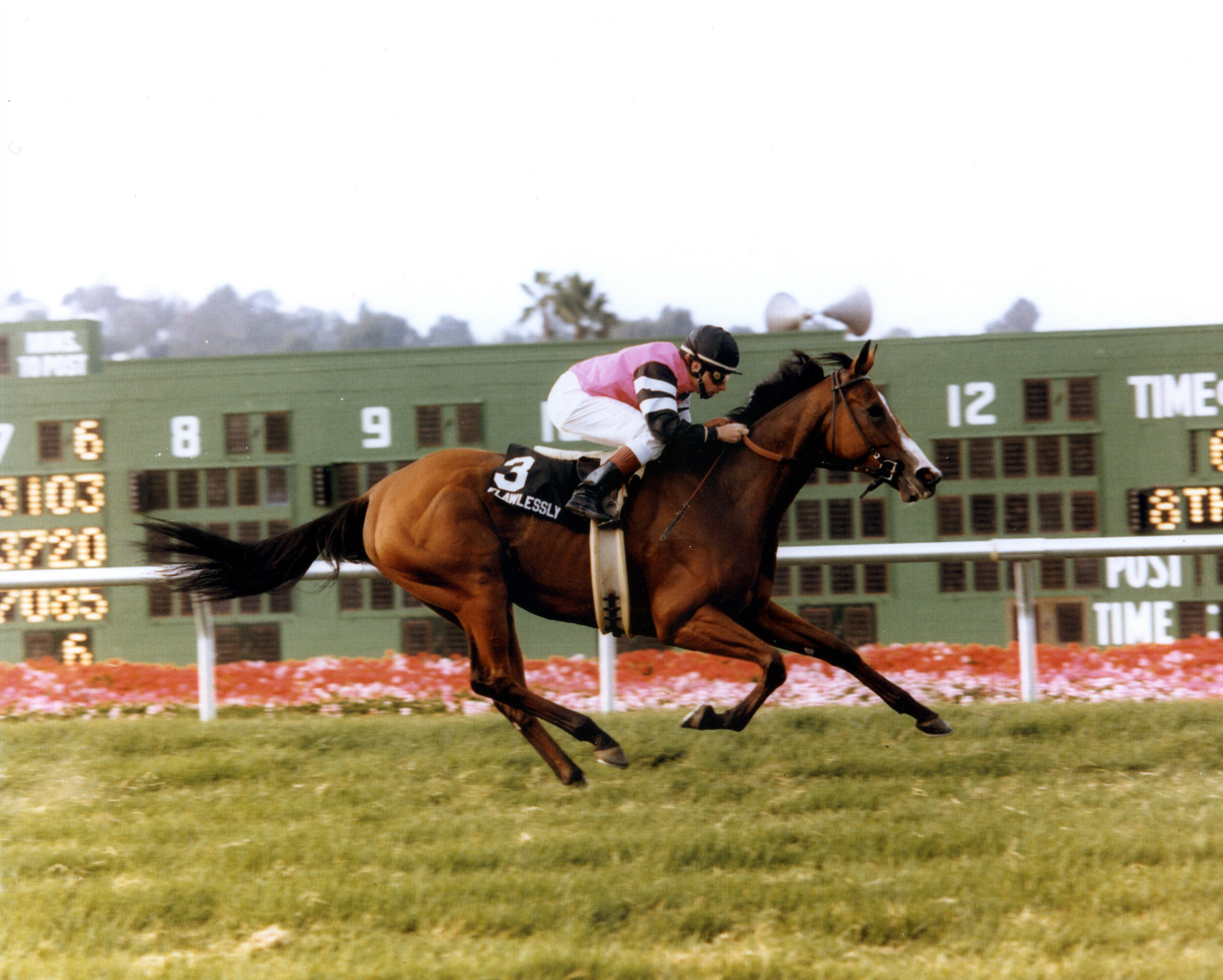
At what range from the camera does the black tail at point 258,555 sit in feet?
14.8

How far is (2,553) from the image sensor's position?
6.43 m

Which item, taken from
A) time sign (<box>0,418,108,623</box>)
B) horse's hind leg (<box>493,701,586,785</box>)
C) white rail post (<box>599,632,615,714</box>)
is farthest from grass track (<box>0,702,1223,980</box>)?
time sign (<box>0,418,108,623</box>)

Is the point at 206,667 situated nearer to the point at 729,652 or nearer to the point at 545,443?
the point at 545,443

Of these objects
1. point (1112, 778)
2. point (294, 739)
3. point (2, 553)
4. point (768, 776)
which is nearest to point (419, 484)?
point (294, 739)

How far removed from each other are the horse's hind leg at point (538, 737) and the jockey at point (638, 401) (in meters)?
0.61

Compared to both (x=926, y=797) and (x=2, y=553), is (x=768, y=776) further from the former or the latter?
(x=2, y=553)

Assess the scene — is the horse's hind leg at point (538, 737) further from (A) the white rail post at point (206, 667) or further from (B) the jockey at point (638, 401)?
(A) the white rail post at point (206, 667)

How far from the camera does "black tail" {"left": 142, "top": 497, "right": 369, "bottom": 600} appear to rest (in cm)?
450

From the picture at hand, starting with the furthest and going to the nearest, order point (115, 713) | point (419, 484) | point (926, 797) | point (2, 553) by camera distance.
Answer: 1. point (2, 553)
2. point (115, 713)
3. point (419, 484)
4. point (926, 797)

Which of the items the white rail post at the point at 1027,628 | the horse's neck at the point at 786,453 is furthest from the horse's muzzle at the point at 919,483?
the white rail post at the point at 1027,628

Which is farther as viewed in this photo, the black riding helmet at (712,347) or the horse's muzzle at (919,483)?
the black riding helmet at (712,347)

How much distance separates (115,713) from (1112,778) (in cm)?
437

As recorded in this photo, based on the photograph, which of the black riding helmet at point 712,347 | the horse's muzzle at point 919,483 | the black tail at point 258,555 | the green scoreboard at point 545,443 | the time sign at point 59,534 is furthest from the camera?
the green scoreboard at point 545,443

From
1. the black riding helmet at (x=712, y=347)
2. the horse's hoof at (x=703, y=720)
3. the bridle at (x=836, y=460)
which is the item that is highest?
the black riding helmet at (x=712, y=347)
